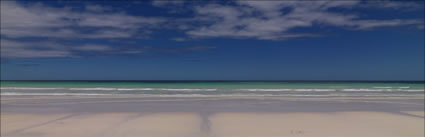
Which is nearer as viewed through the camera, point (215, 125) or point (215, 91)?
point (215, 125)

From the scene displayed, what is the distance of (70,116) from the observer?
929cm

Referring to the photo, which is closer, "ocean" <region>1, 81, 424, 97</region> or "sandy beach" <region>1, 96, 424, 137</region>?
"sandy beach" <region>1, 96, 424, 137</region>

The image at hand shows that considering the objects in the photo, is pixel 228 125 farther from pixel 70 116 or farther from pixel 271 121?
pixel 70 116

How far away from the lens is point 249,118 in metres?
8.84

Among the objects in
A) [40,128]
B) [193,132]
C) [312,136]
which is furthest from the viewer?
[40,128]

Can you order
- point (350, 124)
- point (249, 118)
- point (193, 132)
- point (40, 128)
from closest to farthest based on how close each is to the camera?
point (193, 132)
point (40, 128)
point (350, 124)
point (249, 118)

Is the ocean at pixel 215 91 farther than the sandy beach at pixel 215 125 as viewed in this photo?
Yes

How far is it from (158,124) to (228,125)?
5.94 feet

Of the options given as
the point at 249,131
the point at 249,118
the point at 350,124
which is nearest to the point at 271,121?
the point at 249,118

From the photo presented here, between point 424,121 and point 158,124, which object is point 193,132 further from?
point 424,121

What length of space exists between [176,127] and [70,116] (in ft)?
12.7

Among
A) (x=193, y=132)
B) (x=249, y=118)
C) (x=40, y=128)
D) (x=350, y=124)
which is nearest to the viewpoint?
(x=193, y=132)

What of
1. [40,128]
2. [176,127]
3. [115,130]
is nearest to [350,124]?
[176,127]

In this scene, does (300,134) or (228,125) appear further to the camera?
(228,125)
